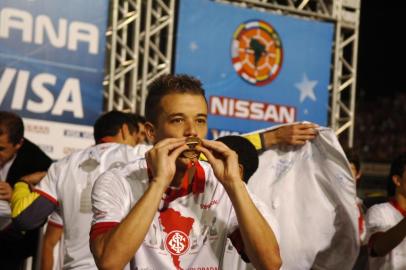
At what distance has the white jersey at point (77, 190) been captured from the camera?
3.23m

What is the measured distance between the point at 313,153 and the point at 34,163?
5.57ft

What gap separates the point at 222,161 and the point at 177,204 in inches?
8.5

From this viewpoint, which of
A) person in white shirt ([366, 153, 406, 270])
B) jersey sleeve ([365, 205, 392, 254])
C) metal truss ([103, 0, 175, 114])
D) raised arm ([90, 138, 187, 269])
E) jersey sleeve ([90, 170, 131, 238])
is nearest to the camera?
raised arm ([90, 138, 187, 269])

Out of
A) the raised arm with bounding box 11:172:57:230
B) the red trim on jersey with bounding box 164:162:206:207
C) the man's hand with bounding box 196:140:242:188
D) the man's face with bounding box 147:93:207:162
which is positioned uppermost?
the man's face with bounding box 147:93:207:162

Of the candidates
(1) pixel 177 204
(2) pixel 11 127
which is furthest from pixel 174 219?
(2) pixel 11 127

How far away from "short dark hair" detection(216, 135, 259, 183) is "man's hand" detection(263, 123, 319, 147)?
297 mm

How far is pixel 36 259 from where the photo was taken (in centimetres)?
425

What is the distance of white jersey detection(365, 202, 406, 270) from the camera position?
3.62 m

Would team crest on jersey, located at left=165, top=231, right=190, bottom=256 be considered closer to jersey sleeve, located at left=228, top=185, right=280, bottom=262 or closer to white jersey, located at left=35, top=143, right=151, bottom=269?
jersey sleeve, located at left=228, top=185, right=280, bottom=262

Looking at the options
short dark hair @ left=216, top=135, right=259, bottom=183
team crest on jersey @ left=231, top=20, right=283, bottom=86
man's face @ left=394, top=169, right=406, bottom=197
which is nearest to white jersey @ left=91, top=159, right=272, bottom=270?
short dark hair @ left=216, top=135, right=259, bottom=183

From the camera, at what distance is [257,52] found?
5.75m

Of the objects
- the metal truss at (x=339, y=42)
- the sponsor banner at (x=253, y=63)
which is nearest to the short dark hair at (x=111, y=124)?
the sponsor banner at (x=253, y=63)

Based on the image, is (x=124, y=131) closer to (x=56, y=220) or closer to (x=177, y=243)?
(x=56, y=220)

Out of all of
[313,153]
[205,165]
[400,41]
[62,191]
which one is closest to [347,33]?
[313,153]
